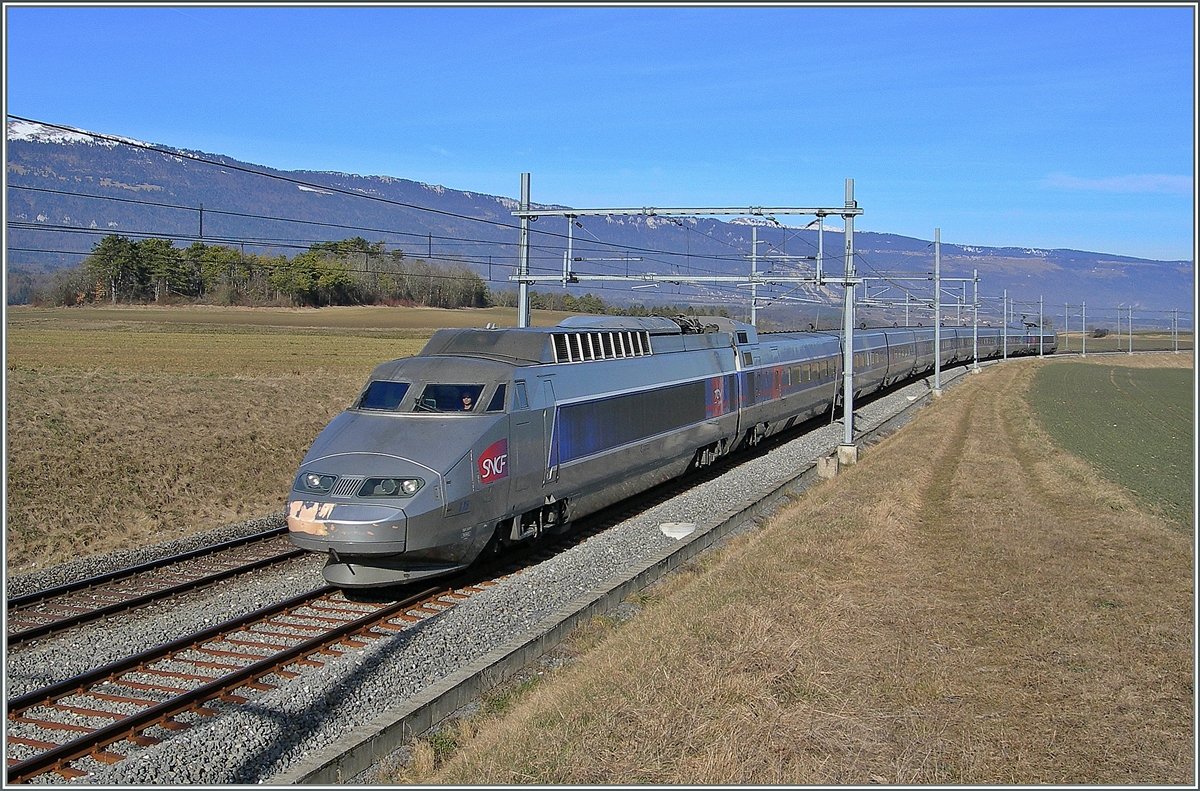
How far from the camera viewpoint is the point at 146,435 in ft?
73.6

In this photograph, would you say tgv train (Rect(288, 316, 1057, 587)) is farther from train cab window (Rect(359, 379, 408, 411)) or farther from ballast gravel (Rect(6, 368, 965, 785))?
ballast gravel (Rect(6, 368, 965, 785))

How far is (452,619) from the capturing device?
39.4ft

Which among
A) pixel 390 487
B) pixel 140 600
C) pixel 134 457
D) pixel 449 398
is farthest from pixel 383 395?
pixel 134 457

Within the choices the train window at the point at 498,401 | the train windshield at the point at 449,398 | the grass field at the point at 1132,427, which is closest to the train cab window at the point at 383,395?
the train windshield at the point at 449,398

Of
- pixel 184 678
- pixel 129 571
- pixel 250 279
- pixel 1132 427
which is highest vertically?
pixel 250 279

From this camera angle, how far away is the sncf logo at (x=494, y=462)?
13031mm

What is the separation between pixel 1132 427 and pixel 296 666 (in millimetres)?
35624

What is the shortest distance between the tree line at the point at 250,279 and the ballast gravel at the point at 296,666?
4064 cm

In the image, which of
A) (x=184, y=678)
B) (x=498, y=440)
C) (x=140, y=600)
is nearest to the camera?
(x=184, y=678)

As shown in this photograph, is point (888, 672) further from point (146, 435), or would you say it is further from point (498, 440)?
point (146, 435)

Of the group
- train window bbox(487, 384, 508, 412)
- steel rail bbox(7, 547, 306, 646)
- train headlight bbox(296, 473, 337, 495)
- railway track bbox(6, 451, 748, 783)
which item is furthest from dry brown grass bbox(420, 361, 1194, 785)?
steel rail bbox(7, 547, 306, 646)

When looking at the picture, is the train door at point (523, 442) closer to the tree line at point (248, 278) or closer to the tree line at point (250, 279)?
the tree line at point (250, 279)

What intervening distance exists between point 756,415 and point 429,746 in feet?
64.7

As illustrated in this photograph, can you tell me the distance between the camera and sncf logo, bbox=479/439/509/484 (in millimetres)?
13031
